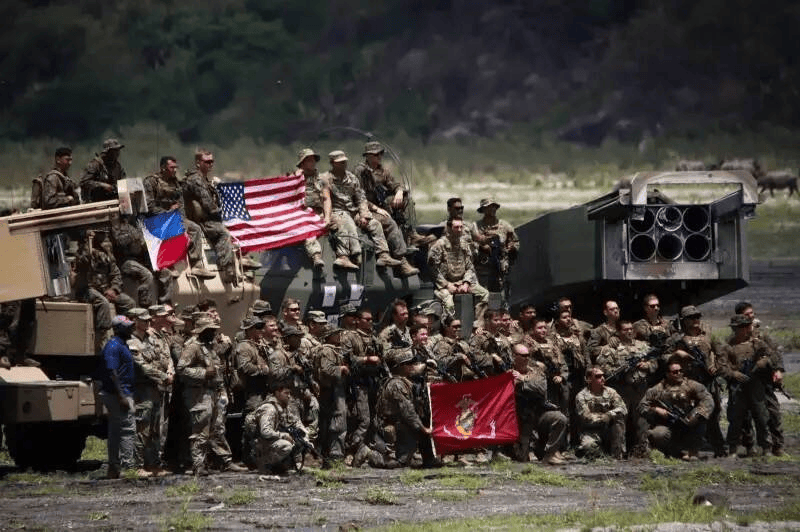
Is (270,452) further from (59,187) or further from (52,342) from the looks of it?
(59,187)

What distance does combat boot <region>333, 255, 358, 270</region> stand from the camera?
83.5 ft

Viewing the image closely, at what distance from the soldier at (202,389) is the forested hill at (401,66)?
2292 cm

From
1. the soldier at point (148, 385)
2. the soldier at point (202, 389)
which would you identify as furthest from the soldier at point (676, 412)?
the soldier at point (148, 385)

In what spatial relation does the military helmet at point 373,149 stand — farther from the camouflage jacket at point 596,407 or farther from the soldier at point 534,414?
the camouflage jacket at point 596,407

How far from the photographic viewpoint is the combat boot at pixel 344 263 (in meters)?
Answer: 25.4

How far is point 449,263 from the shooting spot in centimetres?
2648

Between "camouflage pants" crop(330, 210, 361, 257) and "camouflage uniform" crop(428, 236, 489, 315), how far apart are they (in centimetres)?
122

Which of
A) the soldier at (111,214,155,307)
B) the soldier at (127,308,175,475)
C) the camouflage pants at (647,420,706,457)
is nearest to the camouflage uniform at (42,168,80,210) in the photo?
the soldier at (111,214,155,307)

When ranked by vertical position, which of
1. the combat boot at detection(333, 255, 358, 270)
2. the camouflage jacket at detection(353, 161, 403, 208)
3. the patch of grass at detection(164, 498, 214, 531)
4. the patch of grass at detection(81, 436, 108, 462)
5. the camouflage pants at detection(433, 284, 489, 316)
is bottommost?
the patch of grass at detection(164, 498, 214, 531)

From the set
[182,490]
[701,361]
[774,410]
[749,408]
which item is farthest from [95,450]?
[774,410]

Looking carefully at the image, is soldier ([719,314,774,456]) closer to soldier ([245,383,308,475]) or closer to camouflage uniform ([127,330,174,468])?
soldier ([245,383,308,475])

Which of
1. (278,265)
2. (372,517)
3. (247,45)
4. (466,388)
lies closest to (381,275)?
(278,265)

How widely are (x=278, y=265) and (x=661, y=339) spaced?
4774 mm

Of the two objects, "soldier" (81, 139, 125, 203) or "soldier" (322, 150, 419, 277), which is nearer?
"soldier" (81, 139, 125, 203)
